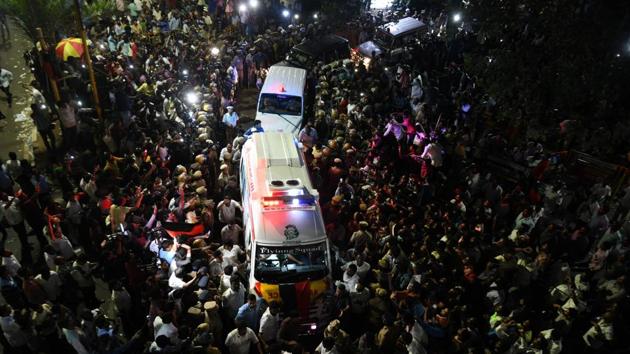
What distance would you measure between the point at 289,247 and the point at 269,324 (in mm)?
1499

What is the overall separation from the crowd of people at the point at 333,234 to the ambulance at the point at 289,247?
33 cm

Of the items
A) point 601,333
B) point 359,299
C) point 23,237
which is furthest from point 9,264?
point 601,333

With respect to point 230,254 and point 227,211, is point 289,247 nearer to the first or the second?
point 230,254

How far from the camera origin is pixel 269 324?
24.0 ft

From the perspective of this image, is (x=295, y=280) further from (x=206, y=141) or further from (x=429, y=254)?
(x=206, y=141)

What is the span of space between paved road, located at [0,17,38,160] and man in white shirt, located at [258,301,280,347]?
378 inches

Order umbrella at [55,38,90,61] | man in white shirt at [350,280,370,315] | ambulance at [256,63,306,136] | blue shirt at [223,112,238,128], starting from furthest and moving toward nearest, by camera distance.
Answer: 1. ambulance at [256,63,306,136]
2. blue shirt at [223,112,238,128]
3. umbrella at [55,38,90,61]
4. man in white shirt at [350,280,370,315]

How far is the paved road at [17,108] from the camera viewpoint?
13.5 meters

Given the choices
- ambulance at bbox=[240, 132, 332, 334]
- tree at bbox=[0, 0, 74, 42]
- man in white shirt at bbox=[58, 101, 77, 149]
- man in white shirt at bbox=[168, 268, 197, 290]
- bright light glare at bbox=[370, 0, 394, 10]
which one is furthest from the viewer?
bright light glare at bbox=[370, 0, 394, 10]

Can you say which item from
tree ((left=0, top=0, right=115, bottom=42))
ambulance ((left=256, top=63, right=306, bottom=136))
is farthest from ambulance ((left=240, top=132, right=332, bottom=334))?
tree ((left=0, top=0, right=115, bottom=42))

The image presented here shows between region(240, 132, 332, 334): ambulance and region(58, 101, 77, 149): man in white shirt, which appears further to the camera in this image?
region(58, 101, 77, 149): man in white shirt

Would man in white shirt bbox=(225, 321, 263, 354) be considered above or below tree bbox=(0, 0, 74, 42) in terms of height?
below

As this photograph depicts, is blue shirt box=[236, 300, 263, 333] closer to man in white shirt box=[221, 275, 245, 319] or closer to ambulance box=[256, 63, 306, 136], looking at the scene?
man in white shirt box=[221, 275, 245, 319]

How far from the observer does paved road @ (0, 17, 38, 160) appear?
1347 centimetres
